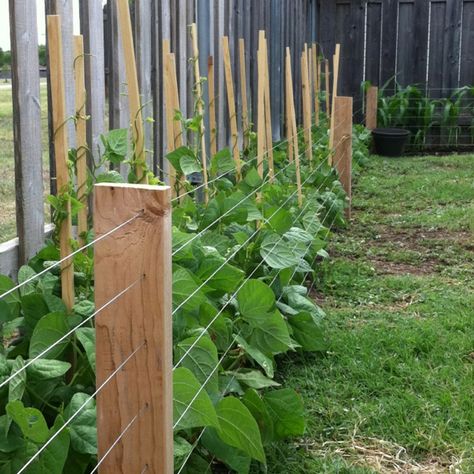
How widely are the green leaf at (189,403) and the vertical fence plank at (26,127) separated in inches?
41.4

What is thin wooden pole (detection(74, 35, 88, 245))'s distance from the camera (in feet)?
8.48

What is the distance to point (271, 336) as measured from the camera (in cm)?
318

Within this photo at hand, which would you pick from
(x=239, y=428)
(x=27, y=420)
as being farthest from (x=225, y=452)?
(x=27, y=420)

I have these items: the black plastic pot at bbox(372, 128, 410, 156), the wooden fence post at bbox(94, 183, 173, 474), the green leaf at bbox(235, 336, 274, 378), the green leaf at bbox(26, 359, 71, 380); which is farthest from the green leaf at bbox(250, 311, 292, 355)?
the black plastic pot at bbox(372, 128, 410, 156)

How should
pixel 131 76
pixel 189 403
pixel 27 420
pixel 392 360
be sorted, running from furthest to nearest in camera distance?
pixel 392 360, pixel 131 76, pixel 189 403, pixel 27 420

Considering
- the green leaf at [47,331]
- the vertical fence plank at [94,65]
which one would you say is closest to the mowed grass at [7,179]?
the vertical fence plank at [94,65]

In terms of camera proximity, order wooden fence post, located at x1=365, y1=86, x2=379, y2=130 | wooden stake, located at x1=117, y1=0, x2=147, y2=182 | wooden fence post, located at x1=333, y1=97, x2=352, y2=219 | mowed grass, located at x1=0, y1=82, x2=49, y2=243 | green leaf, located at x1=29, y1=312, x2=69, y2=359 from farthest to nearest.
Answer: wooden fence post, located at x1=365, y1=86, x2=379, y2=130 → wooden fence post, located at x1=333, y1=97, x2=352, y2=219 → mowed grass, located at x1=0, y1=82, x2=49, y2=243 → wooden stake, located at x1=117, y1=0, x2=147, y2=182 → green leaf, located at x1=29, y1=312, x2=69, y2=359

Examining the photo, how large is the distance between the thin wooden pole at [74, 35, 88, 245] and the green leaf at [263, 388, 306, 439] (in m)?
0.87

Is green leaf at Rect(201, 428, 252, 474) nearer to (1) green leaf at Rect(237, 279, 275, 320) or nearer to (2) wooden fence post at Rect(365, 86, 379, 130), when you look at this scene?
(1) green leaf at Rect(237, 279, 275, 320)

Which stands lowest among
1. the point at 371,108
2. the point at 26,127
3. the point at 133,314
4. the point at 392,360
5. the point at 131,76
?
the point at 392,360

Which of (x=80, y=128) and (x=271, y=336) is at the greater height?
(x=80, y=128)

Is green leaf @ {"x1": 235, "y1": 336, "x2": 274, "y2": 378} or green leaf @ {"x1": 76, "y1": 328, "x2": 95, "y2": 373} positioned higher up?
green leaf @ {"x1": 76, "y1": 328, "x2": 95, "y2": 373}

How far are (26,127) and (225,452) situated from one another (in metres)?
1.25

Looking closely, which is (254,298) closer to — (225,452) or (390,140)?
(225,452)
